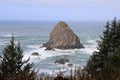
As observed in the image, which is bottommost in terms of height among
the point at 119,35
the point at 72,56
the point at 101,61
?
the point at 72,56

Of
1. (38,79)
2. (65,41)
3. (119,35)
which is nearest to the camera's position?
(38,79)

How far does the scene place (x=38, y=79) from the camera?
4.08 m

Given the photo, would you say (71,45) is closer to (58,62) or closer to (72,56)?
(72,56)

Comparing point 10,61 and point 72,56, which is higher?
point 10,61

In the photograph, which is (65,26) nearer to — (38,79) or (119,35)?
(119,35)

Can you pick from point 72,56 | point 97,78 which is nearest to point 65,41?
point 72,56

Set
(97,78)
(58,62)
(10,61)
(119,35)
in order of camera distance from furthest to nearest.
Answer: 1. (58,62)
2. (119,35)
3. (10,61)
4. (97,78)

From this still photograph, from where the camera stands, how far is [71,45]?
87875mm

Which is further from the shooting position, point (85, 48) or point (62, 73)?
point (85, 48)

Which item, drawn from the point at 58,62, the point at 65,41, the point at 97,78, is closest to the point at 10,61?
the point at 97,78

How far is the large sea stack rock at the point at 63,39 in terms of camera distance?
8788 centimetres

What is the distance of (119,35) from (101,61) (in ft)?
8.49

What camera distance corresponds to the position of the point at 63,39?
9181 cm

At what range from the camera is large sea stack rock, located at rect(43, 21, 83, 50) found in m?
87.9
